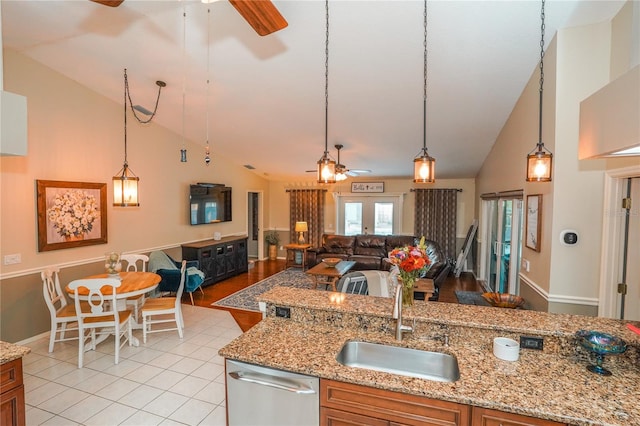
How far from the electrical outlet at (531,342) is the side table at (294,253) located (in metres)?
6.11

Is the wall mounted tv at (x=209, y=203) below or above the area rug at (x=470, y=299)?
above

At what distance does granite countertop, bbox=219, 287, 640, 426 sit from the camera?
1354mm

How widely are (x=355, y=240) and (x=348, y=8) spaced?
225 inches

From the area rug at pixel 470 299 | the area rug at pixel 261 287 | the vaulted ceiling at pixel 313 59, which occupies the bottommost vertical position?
the area rug at pixel 261 287

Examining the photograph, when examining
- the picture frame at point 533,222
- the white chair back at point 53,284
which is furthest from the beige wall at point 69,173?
the picture frame at point 533,222

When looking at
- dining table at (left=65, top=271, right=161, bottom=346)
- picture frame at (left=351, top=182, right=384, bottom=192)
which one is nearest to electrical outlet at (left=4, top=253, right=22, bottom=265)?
dining table at (left=65, top=271, right=161, bottom=346)

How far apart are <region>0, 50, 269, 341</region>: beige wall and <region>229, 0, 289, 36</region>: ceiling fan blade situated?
3201 mm

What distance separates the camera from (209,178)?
22.2 ft

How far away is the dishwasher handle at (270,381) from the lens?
1611 millimetres

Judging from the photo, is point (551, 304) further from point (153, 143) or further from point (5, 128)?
point (153, 143)

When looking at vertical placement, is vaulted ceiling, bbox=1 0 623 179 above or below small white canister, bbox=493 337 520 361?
above

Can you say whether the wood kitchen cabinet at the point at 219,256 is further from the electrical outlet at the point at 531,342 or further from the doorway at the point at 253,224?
the electrical outlet at the point at 531,342

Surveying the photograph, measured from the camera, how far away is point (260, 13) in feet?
6.39

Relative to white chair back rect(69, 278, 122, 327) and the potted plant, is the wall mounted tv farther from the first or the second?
white chair back rect(69, 278, 122, 327)
